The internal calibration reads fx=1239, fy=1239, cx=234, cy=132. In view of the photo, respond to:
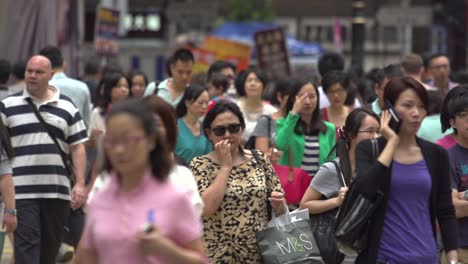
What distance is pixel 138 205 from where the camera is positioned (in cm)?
473

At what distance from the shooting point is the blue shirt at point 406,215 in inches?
237

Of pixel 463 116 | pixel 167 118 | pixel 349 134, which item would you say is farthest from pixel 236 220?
pixel 167 118

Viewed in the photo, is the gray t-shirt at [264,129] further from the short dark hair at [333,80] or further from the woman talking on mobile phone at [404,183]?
the woman talking on mobile phone at [404,183]

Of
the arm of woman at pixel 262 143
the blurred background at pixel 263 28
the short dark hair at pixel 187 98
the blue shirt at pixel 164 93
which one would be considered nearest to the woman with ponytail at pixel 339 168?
the arm of woman at pixel 262 143

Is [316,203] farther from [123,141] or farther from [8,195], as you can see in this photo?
[123,141]

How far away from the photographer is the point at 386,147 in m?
5.96

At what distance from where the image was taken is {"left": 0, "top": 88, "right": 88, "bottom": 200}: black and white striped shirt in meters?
9.16

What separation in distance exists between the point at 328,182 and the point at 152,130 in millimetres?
2805

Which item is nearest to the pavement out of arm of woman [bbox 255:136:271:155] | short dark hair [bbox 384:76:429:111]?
arm of woman [bbox 255:136:271:155]

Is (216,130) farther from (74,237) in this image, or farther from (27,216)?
(74,237)

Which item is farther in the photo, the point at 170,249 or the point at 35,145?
the point at 35,145

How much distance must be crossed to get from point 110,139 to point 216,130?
9.24 feet

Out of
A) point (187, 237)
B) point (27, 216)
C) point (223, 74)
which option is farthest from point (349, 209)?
point (223, 74)

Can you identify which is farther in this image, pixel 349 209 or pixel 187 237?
pixel 349 209
